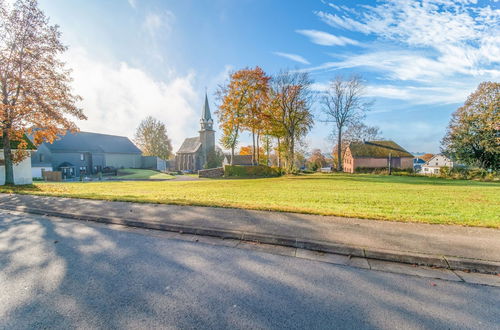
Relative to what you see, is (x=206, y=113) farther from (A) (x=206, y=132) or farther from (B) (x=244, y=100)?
(B) (x=244, y=100)

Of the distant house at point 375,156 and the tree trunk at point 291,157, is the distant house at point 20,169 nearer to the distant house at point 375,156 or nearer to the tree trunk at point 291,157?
the tree trunk at point 291,157

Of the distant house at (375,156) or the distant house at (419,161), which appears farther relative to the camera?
the distant house at (419,161)

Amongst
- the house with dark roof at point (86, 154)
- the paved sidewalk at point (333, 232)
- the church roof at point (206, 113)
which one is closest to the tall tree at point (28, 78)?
the paved sidewalk at point (333, 232)

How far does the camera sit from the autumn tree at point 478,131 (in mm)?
27634

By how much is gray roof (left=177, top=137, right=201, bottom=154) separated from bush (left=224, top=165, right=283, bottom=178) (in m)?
30.9

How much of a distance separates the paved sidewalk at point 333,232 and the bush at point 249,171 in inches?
924

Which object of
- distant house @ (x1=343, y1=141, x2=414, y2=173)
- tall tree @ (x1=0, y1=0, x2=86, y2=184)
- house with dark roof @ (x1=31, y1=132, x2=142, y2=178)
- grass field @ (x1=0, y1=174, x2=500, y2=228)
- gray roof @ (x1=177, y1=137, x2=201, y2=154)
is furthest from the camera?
gray roof @ (x1=177, y1=137, x2=201, y2=154)

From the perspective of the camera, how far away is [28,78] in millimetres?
13812

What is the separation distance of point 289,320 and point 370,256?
219 cm

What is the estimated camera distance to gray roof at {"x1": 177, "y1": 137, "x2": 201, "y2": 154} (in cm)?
5985

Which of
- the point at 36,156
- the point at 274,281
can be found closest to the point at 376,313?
the point at 274,281

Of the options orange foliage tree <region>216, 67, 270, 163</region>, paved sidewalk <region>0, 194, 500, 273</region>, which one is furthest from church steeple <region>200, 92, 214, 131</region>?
paved sidewalk <region>0, 194, 500, 273</region>

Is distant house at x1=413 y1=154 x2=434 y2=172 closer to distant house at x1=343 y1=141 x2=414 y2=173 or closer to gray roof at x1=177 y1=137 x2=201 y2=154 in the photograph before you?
distant house at x1=343 y1=141 x2=414 y2=173

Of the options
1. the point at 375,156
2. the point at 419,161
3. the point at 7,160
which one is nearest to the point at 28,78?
the point at 7,160
